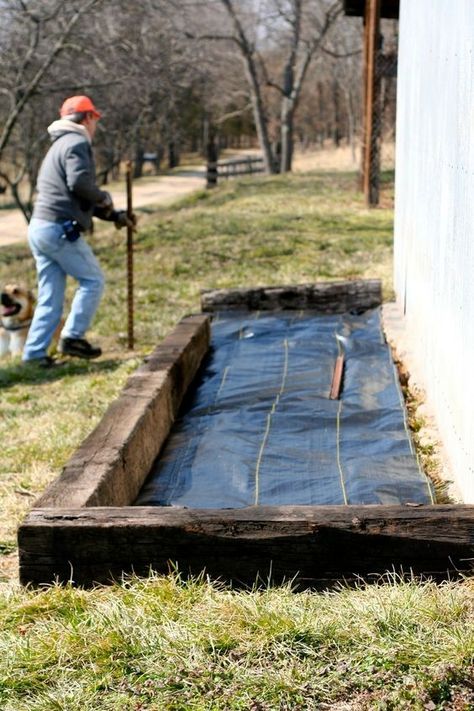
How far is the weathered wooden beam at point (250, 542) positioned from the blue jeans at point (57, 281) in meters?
4.55

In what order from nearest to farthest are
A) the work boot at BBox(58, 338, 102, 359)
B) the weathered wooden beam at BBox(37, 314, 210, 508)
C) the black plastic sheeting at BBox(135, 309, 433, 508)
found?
the weathered wooden beam at BBox(37, 314, 210, 508) < the black plastic sheeting at BBox(135, 309, 433, 508) < the work boot at BBox(58, 338, 102, 359)

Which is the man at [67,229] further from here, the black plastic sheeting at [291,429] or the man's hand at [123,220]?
the black plastic sheeting at [291,429]

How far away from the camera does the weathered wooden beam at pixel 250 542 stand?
11.5 feet

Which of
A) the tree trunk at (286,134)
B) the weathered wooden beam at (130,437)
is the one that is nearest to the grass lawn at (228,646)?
the weathered wooden beam at (130,437)

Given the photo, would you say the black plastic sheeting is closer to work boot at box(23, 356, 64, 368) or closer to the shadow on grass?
the shadow on grass

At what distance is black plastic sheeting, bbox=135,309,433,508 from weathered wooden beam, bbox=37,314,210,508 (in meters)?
0.12

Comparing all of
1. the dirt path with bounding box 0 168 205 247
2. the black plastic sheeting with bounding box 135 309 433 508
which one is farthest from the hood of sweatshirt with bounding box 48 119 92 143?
the dirt path with bounding box 0 168 205 247

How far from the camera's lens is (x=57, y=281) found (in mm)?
8156

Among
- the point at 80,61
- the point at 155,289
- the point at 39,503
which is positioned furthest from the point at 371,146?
the point at 39,503

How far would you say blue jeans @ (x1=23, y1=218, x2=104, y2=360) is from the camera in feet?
26.2

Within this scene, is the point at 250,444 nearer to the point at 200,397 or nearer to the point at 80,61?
the point at 200,397

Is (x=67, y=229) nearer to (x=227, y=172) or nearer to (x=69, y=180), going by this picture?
(x=69, y=180)

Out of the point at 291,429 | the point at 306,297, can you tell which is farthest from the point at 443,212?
the point at 306,297

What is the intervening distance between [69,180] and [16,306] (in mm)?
1576
